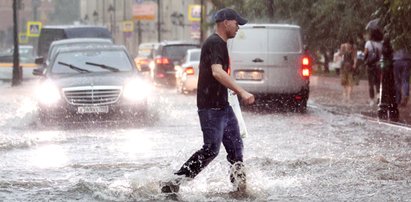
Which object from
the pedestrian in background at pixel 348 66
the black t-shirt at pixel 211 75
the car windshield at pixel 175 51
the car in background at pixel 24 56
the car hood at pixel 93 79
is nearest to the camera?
the black t-shirt at pixel 211 75

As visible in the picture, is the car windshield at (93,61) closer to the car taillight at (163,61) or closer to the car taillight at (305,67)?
the car taillight at (305,67)

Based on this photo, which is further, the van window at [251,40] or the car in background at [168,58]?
the car in background at [168,58]

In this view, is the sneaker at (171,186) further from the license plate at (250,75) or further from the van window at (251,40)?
the van window at (251,40)

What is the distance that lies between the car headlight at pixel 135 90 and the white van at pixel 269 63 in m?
4.53

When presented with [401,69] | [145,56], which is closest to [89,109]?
[401,69]

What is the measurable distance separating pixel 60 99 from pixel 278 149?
5378 mm

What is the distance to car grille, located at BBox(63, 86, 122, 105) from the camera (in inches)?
712

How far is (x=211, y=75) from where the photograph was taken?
29.5ft

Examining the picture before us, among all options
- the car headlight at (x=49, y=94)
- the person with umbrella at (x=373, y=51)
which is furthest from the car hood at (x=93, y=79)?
the person with umbrella at (x=373, y=51)

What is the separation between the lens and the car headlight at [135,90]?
60.2 ft

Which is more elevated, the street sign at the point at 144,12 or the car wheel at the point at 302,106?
the street sign at the point at 144,12

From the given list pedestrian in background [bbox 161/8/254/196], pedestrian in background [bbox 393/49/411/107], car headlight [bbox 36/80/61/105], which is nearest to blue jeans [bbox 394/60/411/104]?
pedestrian in background [bbox 393/49/411/107]

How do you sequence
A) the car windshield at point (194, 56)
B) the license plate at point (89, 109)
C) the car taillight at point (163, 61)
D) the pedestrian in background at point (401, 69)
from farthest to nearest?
the car taillight at point (163, 61)
the car windshield at point (194, 56)
the pedestrian in background at point (401, 69)
the license plate at point (89, 109)

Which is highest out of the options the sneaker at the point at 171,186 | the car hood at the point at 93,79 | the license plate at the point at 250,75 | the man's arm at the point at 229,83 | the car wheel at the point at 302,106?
the man's arm at the point at 229,83
